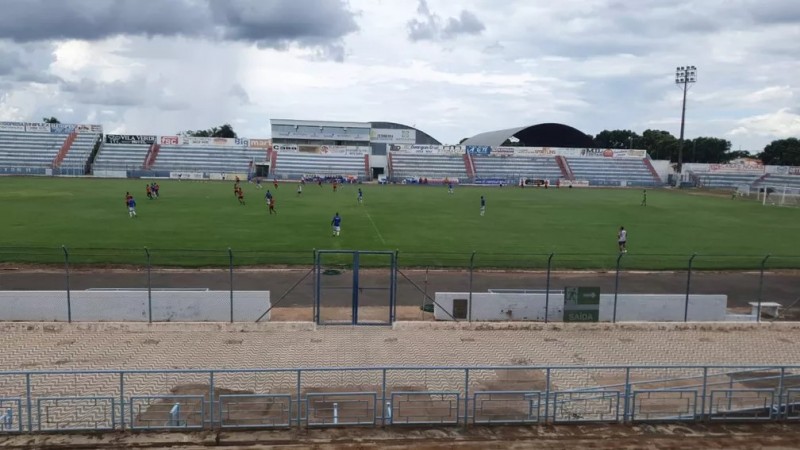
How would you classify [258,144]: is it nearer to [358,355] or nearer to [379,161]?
[379,161]

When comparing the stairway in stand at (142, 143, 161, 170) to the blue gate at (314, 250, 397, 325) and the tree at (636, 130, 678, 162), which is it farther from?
the tree at (636, 130, 678, 162)

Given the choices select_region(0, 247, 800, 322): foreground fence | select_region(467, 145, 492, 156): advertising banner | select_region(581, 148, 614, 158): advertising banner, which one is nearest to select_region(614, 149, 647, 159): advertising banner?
select_region(581, 148, 614, 158): advertising banner

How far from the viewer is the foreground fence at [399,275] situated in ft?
70.1

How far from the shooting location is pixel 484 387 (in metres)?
12.9

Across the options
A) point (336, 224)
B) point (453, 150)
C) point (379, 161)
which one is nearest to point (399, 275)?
point (336, 224)

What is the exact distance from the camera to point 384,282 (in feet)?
76.0

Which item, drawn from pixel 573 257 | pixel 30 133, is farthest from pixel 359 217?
pixel 30 133

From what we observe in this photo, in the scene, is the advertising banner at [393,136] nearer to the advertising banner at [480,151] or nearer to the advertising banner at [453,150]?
the advertising banner at [453,150]

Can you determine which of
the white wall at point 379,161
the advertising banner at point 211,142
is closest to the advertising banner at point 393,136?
the white wall at point 379,161

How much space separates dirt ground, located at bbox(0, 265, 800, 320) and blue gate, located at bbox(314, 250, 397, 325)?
0.19 ft

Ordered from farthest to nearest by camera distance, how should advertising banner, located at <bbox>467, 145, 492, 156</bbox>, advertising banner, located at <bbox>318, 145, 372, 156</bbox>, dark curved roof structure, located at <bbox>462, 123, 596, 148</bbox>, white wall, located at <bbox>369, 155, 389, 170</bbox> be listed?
1. dark curved roof structure, located at <bbox>462, 123, 596, 148</bbox>
2. advertising banner, located at <bbox>467, 145, 492, 156</bbox>
3. advertising banner, located at <bbox>318, 145, 372, 156</bbox>
4. white wall, located at <bbox>369, 155, 389, 170</bbox>

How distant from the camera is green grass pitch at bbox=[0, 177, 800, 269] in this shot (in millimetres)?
26969

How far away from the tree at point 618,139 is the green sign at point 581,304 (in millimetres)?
141437

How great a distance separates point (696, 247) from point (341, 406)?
27097 millimetres
